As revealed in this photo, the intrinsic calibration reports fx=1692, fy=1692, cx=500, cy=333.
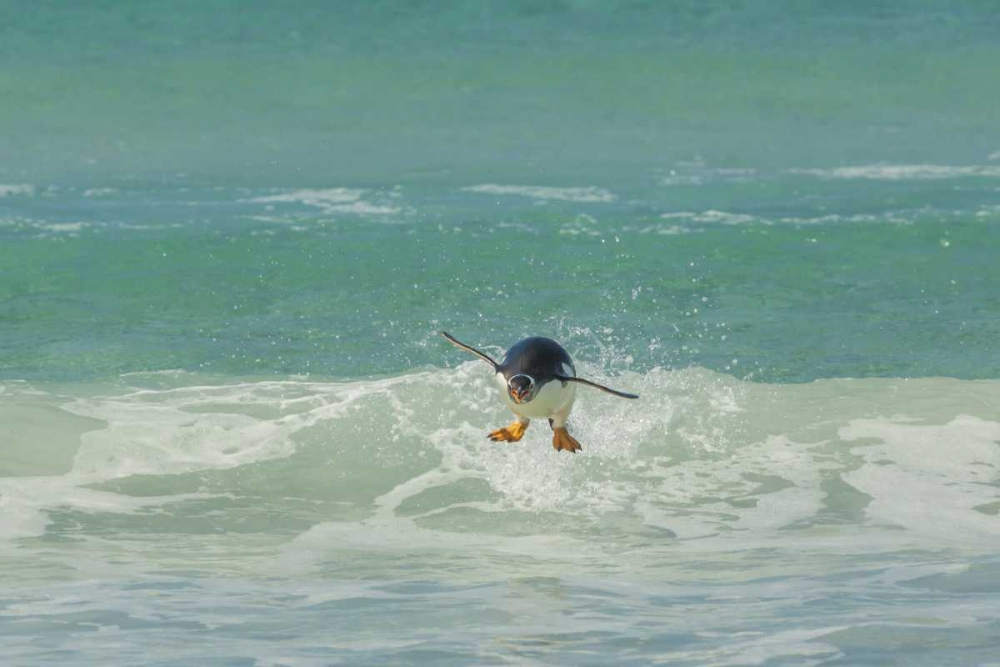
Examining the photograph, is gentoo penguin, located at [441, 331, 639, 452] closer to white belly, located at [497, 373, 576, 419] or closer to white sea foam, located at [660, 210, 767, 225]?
white belly, located at [497, 373, 576, 419]

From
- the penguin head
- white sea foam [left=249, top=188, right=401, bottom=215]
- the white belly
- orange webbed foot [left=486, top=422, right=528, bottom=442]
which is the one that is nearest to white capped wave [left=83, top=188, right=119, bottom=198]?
white sea foam [left=249, top=188, right=401, bottom=215]

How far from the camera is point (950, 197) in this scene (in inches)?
810

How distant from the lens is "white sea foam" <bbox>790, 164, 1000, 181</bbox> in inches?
876

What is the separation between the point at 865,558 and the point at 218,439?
14.4ft

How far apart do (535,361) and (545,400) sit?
0.21 m

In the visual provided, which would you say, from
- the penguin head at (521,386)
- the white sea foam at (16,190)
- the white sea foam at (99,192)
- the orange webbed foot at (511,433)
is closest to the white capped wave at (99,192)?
the white sea foam at (99,192)

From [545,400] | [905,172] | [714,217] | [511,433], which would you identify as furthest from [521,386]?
[905,172]

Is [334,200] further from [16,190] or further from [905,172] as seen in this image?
[905,172]

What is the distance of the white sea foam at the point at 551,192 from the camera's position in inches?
811

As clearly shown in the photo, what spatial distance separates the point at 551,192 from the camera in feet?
69.2

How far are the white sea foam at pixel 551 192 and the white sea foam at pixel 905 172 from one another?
3323 mm

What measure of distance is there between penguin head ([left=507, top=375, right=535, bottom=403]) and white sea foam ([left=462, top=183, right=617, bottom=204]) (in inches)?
527

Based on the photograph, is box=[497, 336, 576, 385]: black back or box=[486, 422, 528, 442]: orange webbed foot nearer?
box=[497, 336, 576, 385]: black back

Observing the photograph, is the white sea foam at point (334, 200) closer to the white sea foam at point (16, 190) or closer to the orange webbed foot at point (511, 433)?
the white sea foam at point (16, 190)
